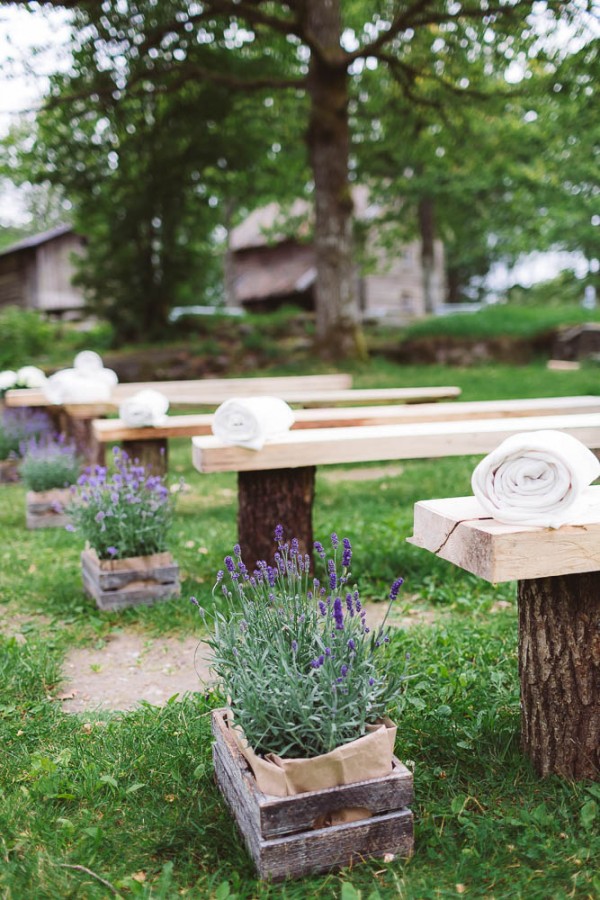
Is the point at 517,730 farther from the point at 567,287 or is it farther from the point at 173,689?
the point at 567,287

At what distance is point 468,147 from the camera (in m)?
15.3

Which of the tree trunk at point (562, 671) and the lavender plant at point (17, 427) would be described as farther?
the lavender plant at point (17, 427)

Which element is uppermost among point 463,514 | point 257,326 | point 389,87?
point 389,87

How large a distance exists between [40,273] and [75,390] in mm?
23883

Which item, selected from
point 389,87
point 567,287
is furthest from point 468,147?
point 567,287

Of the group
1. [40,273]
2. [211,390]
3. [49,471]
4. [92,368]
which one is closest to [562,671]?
[49,471]

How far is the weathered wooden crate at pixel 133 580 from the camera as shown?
3.91 metres

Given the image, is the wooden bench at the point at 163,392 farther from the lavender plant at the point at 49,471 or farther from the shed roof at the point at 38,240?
the shed roof at the point at 38,240

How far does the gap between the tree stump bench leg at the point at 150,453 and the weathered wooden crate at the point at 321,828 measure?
3.60 metres

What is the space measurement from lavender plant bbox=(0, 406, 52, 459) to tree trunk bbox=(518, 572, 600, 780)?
5.96 metres

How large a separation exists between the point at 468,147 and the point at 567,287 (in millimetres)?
5861

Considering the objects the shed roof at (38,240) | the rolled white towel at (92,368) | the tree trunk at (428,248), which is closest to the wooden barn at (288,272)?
the tree trunk at (428,248)

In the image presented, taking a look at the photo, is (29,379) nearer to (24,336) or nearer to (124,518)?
(124,518)

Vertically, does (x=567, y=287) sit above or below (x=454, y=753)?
above
